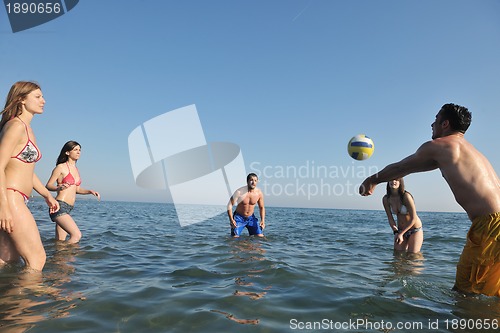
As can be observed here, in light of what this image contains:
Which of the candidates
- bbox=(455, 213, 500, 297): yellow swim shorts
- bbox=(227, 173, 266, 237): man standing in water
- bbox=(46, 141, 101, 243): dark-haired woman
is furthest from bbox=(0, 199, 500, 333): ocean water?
bbox=(227, 173, 266, 237): man standing in water

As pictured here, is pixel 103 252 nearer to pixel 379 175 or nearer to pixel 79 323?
pixel 79 323

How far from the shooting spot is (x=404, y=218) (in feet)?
24.8

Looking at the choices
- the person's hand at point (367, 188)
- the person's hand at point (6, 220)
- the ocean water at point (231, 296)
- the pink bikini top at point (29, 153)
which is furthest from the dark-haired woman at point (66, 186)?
the person's hand at point (367, 188)

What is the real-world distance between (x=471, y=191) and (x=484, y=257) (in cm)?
73

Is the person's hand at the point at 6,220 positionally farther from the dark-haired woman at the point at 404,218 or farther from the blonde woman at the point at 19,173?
the dark-haired woman at the point at 404,218

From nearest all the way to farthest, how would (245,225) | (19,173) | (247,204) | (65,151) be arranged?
(19,173)
(65,151)
(247,204)
(245,225)

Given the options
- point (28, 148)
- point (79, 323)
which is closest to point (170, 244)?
point (28, 148)

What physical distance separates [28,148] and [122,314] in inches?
93.9

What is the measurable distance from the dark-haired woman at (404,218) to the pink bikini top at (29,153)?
684 centimetres

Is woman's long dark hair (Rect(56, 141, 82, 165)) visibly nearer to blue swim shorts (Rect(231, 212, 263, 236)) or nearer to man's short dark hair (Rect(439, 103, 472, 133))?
blue swim shorts (Rect(231, 212, 263, 236))

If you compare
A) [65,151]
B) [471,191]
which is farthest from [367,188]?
[65,151]

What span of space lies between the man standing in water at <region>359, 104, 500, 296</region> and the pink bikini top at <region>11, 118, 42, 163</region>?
4.64m

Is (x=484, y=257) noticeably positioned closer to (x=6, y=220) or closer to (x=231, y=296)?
(x=231, y=296)

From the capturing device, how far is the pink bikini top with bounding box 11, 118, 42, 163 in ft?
13.2
